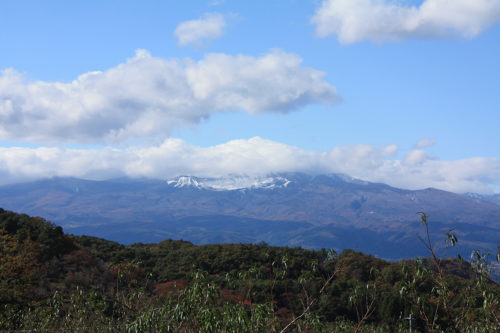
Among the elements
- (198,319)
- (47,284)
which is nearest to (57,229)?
(47,284)

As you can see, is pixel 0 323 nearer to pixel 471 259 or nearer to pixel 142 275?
pixel 471 259

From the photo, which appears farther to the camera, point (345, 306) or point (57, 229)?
point (57, 229)

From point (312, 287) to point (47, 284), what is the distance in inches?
733

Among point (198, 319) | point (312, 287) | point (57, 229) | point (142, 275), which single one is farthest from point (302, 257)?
point (198, 319)

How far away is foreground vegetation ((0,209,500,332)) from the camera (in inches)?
372

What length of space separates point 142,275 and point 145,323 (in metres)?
28.4

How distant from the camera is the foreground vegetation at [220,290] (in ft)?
31.0

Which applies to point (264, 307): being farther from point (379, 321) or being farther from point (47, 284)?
point (379, 321)

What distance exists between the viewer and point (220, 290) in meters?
17.4

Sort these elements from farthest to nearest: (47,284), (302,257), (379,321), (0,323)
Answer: (302,257), (379,321), (47,284), (0,323)

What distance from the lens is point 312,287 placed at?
1375 inches

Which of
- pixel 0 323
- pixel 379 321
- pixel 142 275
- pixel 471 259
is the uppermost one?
pixel 471 259

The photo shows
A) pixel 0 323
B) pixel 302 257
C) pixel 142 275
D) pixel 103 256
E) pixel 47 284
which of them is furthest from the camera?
pixel 302 257

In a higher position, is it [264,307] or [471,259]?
[471,259]
